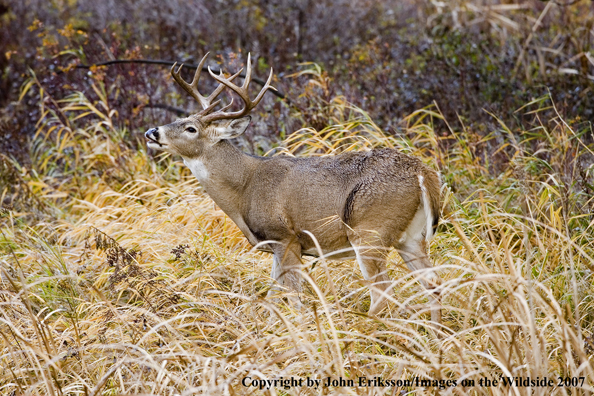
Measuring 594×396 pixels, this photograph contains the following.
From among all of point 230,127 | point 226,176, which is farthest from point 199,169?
point 230,127

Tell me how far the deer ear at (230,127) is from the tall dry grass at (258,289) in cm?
76

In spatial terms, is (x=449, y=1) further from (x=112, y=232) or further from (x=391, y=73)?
(x=112, y=232)

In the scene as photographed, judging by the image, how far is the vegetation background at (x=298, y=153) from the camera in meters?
3.51

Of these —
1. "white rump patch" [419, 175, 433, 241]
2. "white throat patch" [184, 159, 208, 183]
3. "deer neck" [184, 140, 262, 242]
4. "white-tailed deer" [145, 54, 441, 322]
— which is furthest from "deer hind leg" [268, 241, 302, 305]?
"white rump patch" [419, 175, 433, 241]

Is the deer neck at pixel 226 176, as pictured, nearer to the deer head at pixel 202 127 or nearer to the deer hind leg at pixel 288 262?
the deer head at pixel 202 127

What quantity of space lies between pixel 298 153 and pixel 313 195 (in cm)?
197

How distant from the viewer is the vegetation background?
3.51 metres

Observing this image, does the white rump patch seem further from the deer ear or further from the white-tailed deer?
the deer ear

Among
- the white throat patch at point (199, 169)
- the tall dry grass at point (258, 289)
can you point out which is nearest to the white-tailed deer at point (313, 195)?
the white throat patch at point (199, 169)

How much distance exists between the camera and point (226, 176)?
5195 millimetres

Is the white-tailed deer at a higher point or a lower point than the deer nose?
lower

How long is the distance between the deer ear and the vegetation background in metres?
0.78

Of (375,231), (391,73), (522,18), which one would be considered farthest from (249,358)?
(522,18)

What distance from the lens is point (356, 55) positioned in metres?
8.62
